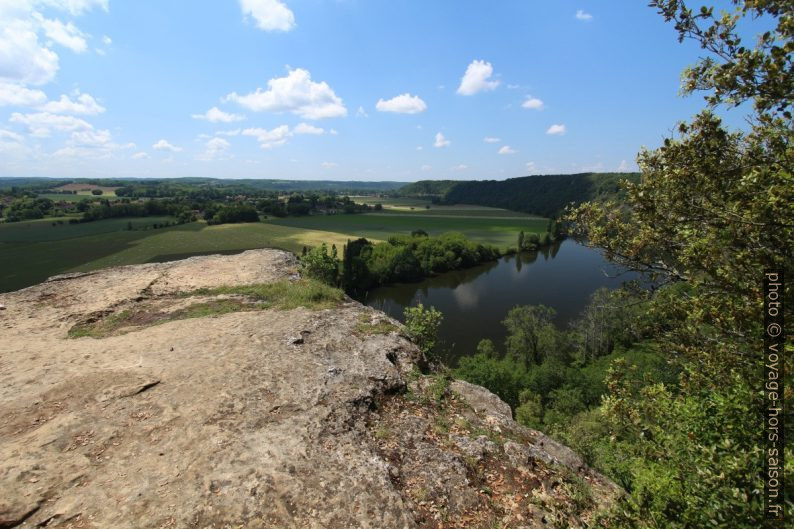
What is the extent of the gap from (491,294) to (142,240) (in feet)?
206

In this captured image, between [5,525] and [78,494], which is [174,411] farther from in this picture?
[5,525]

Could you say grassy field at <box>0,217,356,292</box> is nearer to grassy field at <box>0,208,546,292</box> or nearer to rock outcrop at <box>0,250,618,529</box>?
grassy field at <box>0,208,546,292</box>

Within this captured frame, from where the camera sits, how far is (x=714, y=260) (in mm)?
5047

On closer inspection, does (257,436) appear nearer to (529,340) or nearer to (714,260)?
(714,260)

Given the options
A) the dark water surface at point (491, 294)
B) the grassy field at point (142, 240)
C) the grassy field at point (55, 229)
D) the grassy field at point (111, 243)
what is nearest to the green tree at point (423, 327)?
the dark water surface at point (491, 294)

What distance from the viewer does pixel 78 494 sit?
6.07 m

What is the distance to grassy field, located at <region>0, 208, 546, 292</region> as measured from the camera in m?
52.4

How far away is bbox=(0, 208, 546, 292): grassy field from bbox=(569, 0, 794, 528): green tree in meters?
59.6

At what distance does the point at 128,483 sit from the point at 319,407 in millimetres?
3679

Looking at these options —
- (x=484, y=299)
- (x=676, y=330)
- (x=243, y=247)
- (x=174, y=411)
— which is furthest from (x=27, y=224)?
(x=676, y=330)

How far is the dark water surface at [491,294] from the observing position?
4425 centimetres

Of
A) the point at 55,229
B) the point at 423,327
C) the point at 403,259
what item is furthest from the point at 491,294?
the point at 55,229

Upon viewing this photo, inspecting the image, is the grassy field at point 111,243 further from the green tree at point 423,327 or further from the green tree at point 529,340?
the green tree at point 423,327

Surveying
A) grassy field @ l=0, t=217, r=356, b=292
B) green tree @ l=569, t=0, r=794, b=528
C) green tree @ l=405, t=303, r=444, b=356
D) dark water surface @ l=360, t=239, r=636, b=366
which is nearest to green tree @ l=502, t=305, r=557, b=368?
Result: dark water surface @ l=360, t=239, r=636, b=366
